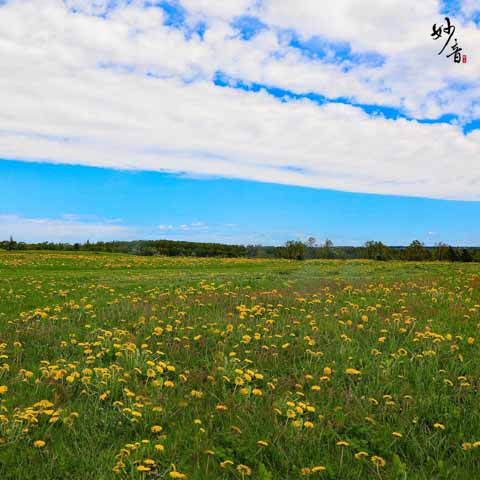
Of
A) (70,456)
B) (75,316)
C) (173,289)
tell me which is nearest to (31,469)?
(70,456)

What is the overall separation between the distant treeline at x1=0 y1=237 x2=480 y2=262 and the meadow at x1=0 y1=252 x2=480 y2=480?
139 ft

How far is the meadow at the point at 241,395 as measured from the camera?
4.30 m

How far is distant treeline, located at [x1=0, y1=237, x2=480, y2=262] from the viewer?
54.3 meters

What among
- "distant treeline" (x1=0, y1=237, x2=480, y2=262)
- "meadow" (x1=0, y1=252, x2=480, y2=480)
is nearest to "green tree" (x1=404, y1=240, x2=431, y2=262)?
"distant treeline" (x1=0, y1=237, x2=480, y2=262)

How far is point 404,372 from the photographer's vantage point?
21.5 feet

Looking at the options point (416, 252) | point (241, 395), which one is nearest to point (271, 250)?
point (416, 252)

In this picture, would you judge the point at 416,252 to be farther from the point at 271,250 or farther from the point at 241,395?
the point at 241,395

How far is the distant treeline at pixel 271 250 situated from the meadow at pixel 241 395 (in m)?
42.3

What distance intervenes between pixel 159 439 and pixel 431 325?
629 centimetres

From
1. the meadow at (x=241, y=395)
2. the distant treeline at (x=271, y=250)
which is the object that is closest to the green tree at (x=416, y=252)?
the distant treeline at (x=271, y=250)

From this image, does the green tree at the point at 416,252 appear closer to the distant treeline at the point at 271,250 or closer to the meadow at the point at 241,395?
the distant treeline at the point at 271,250

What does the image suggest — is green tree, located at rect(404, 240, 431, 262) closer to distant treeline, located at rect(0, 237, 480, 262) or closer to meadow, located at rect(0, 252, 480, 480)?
distant treeline, located at rect(0, 237, 480, 262)

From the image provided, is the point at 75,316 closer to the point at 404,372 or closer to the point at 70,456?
the point at 70,456

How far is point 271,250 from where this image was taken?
61.0 m
